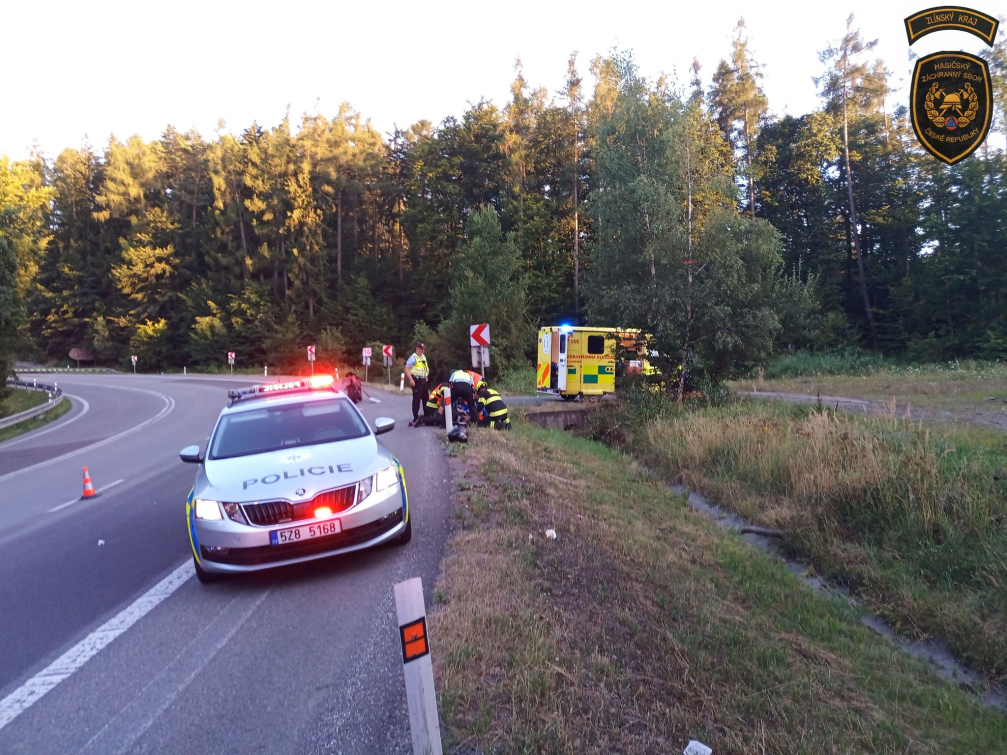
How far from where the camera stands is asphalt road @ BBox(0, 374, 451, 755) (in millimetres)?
3820

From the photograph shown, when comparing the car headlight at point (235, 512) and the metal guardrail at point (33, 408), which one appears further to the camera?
the metal guardrail at point (33, 408)

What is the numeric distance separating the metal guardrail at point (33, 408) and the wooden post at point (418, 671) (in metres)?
26.8

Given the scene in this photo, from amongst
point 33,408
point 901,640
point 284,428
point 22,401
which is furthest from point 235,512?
point 22,401

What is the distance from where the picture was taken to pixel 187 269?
68625 mm

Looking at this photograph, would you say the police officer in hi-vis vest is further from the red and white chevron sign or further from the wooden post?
the wooden post

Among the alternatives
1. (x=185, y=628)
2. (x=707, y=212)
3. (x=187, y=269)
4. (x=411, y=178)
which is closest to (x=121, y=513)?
(x=185, y=628)

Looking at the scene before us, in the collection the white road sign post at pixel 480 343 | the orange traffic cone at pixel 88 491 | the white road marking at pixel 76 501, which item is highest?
the white road sign post at pixel 480 343

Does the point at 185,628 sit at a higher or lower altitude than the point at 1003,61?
lower

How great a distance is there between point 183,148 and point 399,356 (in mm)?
33470

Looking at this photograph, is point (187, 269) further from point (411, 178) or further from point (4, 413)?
point (4, 413)

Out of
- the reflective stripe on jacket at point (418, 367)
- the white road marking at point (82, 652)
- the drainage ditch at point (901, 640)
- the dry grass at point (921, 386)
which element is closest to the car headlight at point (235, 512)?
the white road marking at point (82, 652)

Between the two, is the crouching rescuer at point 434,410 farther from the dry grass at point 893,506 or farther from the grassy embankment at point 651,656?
the grassy embankment at point 651,656

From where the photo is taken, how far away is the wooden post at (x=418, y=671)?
10.4 ft

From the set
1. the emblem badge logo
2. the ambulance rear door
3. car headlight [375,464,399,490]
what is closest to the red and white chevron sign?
the ambulance rear door
